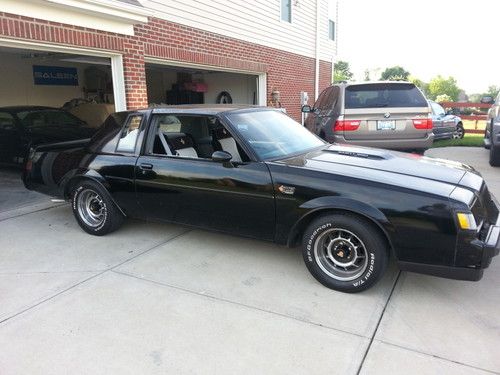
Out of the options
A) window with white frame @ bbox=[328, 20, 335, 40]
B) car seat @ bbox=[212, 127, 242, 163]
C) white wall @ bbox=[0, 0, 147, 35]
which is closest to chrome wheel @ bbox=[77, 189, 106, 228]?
car seat @ bbox=[212, 127, 242, 163]

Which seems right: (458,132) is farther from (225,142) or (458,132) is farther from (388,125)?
(225,142)

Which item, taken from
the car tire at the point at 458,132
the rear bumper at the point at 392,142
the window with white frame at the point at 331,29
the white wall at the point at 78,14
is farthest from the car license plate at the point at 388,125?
the window with white frame at the point at 331,29

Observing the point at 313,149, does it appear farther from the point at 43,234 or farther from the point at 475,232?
the point at 43,234

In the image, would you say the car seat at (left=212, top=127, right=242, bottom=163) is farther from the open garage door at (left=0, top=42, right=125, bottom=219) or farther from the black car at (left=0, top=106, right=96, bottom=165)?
the black car at (left=0, top=106, right=96, bottom=165)

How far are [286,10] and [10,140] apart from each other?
8.61 metres

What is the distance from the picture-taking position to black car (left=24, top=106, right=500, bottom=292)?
10.3 feet

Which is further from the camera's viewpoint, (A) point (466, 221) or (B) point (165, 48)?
(B) point (165, 48)

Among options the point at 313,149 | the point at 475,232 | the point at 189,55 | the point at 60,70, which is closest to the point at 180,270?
the point at 313,149

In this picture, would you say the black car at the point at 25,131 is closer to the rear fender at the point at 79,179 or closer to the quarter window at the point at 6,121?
the quarter window at the point at 6,121

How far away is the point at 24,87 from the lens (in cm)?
1269

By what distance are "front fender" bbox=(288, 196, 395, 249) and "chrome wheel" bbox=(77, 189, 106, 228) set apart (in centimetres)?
248

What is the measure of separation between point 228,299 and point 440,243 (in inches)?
65.9

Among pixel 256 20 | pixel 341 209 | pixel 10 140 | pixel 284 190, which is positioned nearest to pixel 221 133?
pixel 284 190

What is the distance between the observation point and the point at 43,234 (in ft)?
16.6
